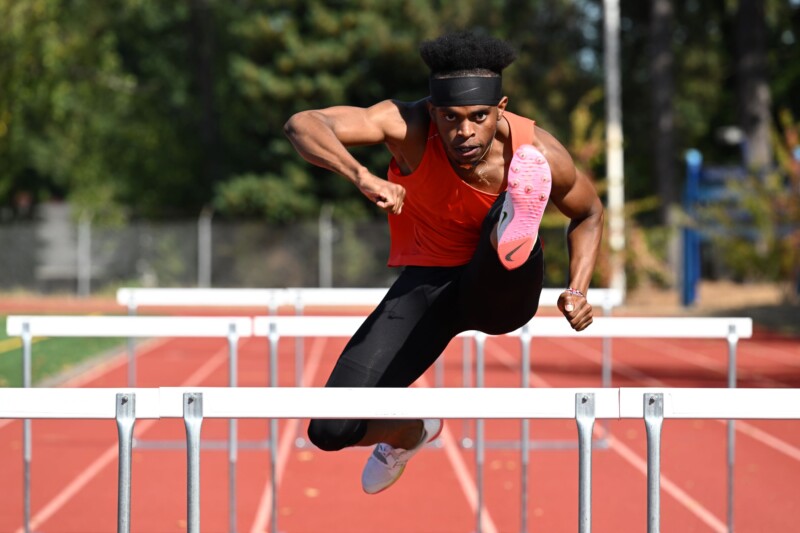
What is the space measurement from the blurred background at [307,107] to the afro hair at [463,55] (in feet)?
44.5

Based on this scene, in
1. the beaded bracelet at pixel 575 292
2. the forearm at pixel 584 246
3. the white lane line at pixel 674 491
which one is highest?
the forearm at pixel 584 246

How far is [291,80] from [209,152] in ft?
16.2

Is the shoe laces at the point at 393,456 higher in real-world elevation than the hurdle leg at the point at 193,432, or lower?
lower

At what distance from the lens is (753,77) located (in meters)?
22.5

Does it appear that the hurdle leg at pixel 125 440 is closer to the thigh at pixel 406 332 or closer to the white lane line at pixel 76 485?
the thigh at pixel 406 332

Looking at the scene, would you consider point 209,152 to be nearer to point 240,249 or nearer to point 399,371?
point 240,249

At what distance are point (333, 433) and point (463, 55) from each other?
Answer: 3.74 feet

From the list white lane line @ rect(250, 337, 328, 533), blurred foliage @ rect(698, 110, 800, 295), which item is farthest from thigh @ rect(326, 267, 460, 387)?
blurred foliage @ rect(698, 110, 800, 295)

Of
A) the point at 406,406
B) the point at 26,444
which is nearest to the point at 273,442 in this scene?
the point at 26,444

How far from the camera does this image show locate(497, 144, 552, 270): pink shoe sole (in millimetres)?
2959

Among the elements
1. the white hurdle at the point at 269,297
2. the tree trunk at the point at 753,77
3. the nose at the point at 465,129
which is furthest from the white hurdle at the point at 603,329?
the tree trunk at the point at 753,77

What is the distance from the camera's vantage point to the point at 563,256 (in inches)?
814

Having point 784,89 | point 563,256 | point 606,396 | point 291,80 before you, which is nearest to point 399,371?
point 606,396

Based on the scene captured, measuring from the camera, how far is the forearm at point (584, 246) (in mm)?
3434
